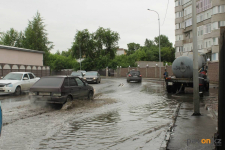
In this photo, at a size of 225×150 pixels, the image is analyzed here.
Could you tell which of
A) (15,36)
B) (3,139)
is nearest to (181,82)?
(3,139)

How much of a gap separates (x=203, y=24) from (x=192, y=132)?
142 ft

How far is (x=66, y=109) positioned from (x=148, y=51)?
9432cm

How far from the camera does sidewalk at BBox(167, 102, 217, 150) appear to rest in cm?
534

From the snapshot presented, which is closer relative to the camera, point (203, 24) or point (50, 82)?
point (50, 82)

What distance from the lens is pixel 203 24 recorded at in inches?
1813

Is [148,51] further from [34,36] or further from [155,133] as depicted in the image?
[155,133]

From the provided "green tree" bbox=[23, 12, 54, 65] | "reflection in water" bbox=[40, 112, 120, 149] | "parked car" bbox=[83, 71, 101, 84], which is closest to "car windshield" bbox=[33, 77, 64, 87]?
"reflection in water" bbox=[40, 112, 120, 149]

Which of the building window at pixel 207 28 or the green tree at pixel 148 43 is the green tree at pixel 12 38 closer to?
the building window at pixel 207 28

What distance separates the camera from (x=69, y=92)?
36.8 ft

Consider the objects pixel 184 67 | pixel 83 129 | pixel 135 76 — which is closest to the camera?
pixel 83 129

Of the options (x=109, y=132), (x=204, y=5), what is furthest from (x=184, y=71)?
(x=204, y=5)

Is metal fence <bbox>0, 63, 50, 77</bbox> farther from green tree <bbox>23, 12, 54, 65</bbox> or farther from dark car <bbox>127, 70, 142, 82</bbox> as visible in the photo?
green tree <bbox>23, 12, 54, 65</bbox>

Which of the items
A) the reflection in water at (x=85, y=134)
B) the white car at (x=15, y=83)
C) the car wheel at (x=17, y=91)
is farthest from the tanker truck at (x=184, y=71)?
the car wheel at (x=17, y=91)

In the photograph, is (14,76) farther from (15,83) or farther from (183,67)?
(183,67)
